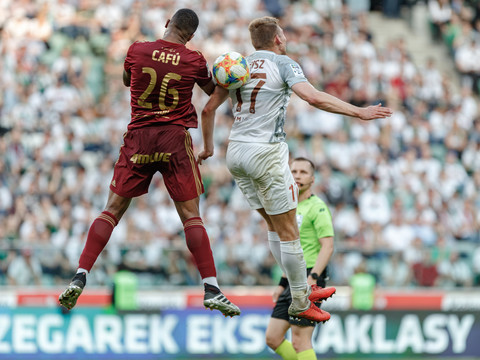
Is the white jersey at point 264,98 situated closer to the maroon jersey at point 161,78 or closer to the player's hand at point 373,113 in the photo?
the maroon jersey at point 161,78

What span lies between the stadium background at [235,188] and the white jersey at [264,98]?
7.32 metres

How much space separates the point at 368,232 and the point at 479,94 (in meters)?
6.83

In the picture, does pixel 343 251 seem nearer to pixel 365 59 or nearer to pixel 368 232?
pixel 368 232

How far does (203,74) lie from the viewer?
29.7ft

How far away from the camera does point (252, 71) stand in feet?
29.8

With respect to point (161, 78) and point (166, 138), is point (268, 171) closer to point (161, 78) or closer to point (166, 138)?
point (166, 138)

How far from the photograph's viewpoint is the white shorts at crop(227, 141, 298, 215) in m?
9.13

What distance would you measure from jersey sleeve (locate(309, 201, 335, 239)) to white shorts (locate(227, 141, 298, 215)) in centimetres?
165

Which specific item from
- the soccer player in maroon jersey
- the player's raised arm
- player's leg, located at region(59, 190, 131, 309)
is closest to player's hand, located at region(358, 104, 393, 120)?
the soccer player in maroon jersey

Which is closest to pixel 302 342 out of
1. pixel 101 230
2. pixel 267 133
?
pixel 267 133

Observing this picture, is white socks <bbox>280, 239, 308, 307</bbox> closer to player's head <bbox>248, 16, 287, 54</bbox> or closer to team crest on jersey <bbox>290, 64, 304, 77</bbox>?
team crest on jersey <bbox>290, 64, 304, 77</bbox>

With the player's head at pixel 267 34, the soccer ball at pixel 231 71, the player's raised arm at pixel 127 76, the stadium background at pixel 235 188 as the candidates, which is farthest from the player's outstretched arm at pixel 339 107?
the stadium background at pixel 235 188

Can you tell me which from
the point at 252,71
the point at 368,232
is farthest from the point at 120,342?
the point at 252,71

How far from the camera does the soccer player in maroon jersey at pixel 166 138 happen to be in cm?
888
